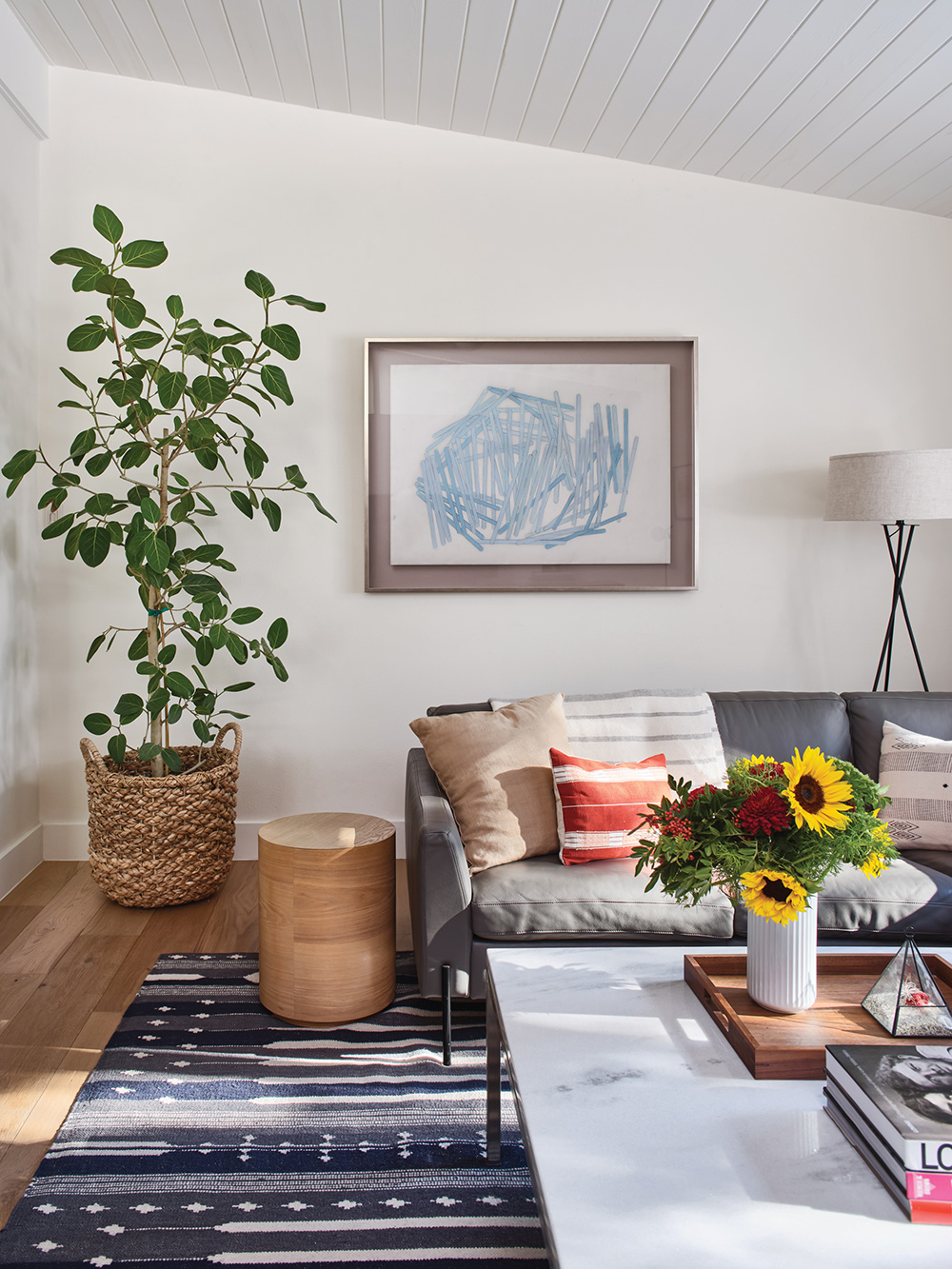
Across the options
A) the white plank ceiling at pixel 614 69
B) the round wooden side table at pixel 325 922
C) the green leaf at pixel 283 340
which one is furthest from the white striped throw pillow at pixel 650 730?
the white plank ceiling at pixel 614 69

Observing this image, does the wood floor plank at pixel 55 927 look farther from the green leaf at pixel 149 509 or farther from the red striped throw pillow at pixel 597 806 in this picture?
the red striped throw pillow at pixel 597 806

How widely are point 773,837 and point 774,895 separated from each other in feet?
0.31

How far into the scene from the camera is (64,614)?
3.40 m

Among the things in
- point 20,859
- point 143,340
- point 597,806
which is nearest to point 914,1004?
point 597,806

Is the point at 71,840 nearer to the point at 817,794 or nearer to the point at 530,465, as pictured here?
the point at 530,465

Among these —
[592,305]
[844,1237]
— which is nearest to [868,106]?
[592,305]

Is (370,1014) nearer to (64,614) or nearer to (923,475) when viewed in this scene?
(64,614)

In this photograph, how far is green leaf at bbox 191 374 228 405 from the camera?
282 centimetres

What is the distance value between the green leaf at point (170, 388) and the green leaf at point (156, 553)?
41cm

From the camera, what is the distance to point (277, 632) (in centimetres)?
311

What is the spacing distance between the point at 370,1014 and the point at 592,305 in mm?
2617

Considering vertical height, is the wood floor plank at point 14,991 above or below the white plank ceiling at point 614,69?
below

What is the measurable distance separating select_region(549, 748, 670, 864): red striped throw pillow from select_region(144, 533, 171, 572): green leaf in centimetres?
135

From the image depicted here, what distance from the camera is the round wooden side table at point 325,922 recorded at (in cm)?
217
